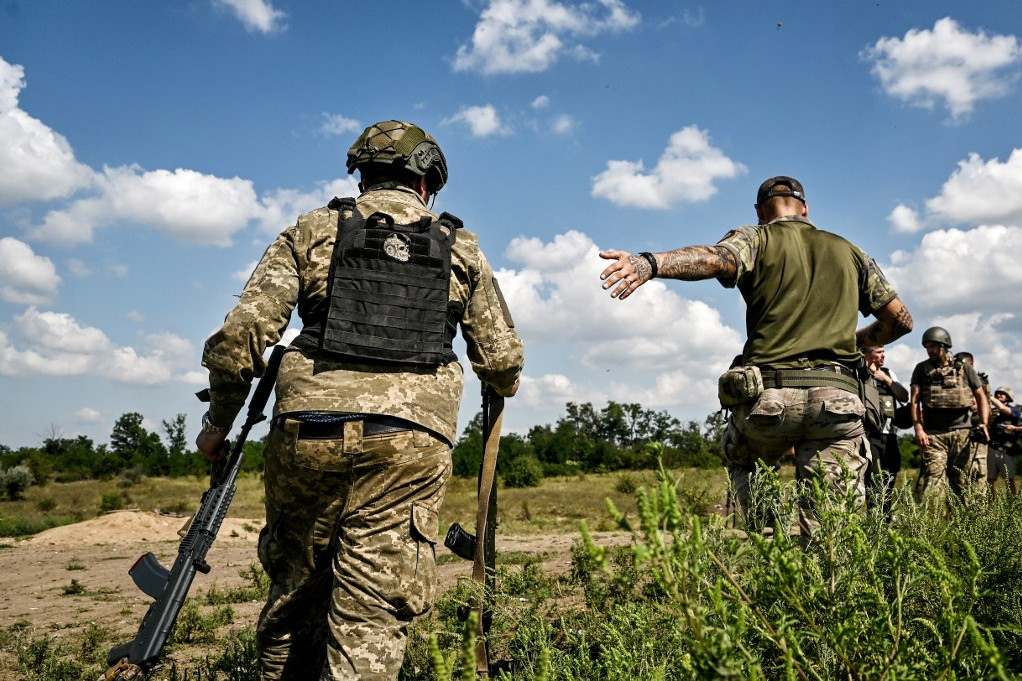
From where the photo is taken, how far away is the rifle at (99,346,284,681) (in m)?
2.68

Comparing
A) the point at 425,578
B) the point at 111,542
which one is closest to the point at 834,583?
the point at 425,578

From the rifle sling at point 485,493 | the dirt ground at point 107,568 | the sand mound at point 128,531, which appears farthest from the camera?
the sand mound at point 128,531

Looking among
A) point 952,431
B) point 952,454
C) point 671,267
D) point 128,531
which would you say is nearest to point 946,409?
point 952,431

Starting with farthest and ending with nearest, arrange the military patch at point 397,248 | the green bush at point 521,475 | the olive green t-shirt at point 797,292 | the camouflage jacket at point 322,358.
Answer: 1. the green bush at point 521,475
2. the olive green t-shirt at point 797,292
3. the military patch at point 397,248
4. the camouflage jacket at point 322,358

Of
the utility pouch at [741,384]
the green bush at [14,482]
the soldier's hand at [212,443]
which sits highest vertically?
the utility pouch at [741,384]

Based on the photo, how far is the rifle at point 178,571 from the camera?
2.68 m

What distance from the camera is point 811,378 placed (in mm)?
3672

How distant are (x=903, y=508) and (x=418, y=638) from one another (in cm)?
240

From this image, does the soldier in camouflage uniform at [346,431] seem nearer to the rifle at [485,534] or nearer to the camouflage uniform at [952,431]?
the rifle at [485,534]

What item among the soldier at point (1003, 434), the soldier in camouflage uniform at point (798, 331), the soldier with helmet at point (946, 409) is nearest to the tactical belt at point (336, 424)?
the soldier in camouflage uniform at point (798, 331)

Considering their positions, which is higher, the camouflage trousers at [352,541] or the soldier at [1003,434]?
the soldier at [1003,434]

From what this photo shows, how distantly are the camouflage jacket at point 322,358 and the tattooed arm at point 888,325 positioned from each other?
7.50 feet

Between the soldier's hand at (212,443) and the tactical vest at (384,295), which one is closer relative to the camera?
the tactical vest at (384,295)

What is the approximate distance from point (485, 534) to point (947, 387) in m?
7.44
